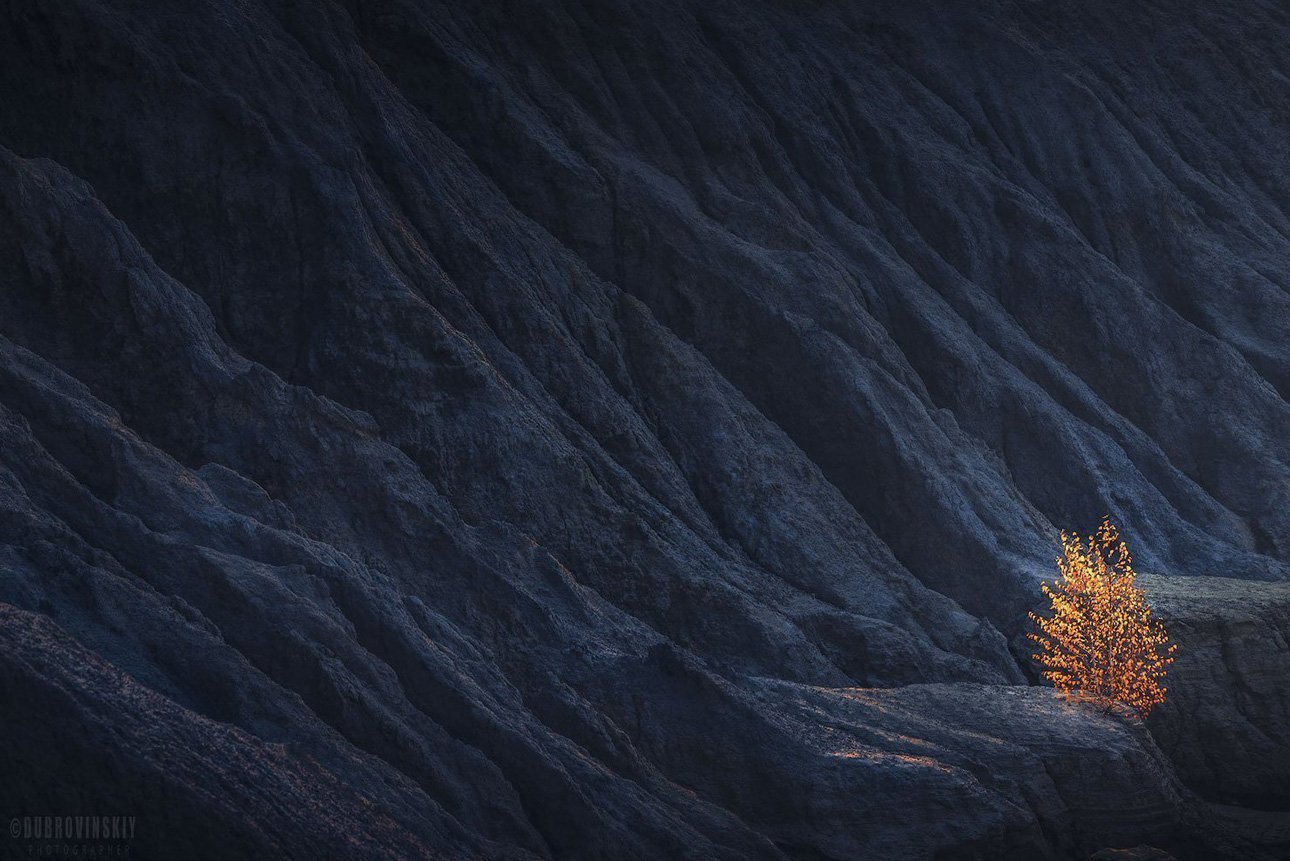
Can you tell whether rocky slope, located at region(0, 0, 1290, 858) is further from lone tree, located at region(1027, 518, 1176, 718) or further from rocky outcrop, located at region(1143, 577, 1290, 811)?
lone tree, located at region(1027, 518, 1176, 718)

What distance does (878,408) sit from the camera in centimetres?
3206

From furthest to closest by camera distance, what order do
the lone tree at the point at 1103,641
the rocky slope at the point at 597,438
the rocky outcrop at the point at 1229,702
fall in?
the rocky outcrop at the point at 1229,702, the lone tree at the point at 1103,641, the rocky slope at the point at 597,438

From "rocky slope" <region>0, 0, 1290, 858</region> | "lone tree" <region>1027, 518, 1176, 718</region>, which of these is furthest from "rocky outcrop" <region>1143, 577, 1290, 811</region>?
"lone tree" <region>1027, 518, 1176, 718</region>

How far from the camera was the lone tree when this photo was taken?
26.8 meters

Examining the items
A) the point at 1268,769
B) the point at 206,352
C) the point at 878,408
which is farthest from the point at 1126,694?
the point at 206,352

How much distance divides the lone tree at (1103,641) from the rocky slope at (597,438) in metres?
0.86

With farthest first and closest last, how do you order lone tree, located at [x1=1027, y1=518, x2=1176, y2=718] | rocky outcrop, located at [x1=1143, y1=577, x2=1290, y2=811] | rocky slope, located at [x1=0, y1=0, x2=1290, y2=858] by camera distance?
1. rocky outcrop, located at [x1=1143, y1=577, x2=1290, y2=811]
2. lone tree, located at [x1=1027, y1=518, x2=1176, y2=718]
3. rocky slope, located at [x1=0, y1=0, x2=1290, y2=858]

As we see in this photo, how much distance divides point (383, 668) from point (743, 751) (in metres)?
5.59

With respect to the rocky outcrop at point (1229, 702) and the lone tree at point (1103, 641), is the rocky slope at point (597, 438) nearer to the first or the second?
the rocky outcrop at point (1229, 702)

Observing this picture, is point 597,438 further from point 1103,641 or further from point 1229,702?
point 1229,702

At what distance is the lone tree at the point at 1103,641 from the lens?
26766 millimetres

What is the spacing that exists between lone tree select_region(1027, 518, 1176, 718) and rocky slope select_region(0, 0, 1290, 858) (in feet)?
2.82

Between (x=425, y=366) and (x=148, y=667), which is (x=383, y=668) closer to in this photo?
(x=148, y=667)

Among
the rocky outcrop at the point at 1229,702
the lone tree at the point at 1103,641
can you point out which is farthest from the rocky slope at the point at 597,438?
the lone tree at the point at 1103,641
